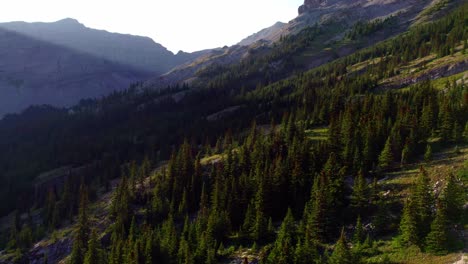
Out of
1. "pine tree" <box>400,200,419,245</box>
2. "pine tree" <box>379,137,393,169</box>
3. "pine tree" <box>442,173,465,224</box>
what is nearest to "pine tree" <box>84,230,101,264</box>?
"pine tree" <box>400,200,419,245</box>

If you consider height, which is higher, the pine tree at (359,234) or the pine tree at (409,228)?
the pine tree at (409,228)

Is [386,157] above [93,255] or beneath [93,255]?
above

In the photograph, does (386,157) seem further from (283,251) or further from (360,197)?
(283,251)

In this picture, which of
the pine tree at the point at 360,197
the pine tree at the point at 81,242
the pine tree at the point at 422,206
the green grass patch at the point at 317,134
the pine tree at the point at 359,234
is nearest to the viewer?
the pine tree at the point at 422,206

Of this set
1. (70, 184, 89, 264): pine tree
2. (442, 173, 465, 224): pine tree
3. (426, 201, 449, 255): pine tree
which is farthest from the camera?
(70, 184, 89, 264): pine tree

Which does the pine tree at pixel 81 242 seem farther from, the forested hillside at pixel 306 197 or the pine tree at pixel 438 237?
the pine tree at pixel 438 237

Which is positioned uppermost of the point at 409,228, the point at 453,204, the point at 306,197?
the point at 453,204

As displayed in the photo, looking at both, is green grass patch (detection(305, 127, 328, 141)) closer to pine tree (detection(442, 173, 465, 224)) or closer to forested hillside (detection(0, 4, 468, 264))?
forested hillside (detection(0, 4, 468, 264))

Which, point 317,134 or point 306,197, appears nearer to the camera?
point 306,197

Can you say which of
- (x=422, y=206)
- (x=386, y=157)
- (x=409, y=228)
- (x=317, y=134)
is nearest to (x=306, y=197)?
(x=386, y=157)

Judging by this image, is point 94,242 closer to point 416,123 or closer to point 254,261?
point 254,261

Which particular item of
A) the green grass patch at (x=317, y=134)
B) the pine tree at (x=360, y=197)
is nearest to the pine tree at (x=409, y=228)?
the pine tree at (x=360, y=197)

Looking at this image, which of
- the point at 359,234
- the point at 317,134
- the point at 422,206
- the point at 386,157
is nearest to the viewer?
the point at 422,206

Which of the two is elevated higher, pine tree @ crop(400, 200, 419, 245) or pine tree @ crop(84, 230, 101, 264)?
pine tree @ crop(400, 200, 419, 245)
